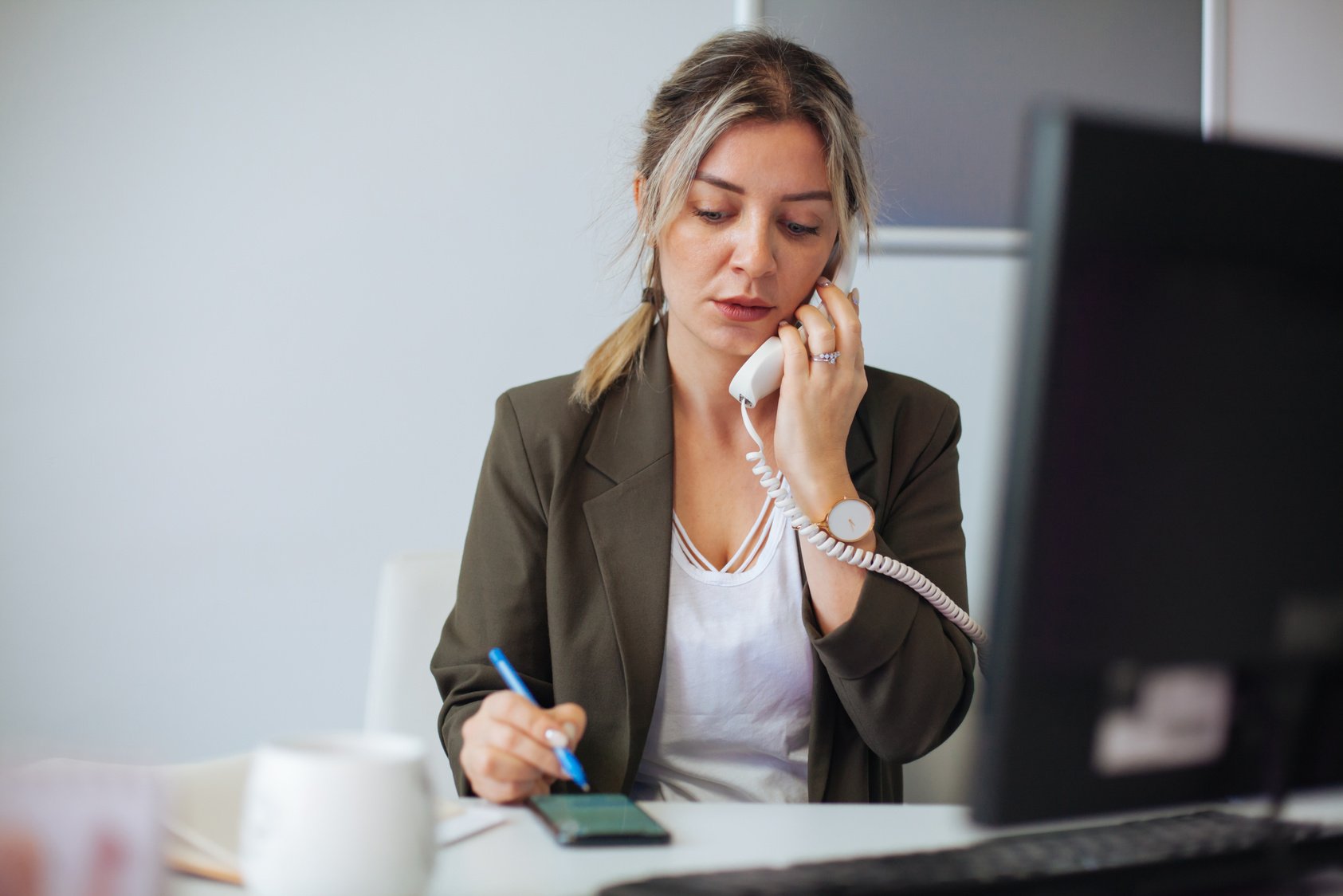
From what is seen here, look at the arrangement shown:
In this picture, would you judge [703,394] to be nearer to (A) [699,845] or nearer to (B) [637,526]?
(B) [637,526]

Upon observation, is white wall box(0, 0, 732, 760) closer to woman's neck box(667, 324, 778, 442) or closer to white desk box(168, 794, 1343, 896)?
woman's neck box(667, 324, 778, 442)

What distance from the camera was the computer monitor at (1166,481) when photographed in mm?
473

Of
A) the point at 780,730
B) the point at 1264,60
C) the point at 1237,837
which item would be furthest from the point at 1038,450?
the point at 1264,60

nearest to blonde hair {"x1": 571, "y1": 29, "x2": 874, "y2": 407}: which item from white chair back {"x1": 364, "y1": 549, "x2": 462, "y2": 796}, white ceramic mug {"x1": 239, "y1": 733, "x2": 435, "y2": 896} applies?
white chair back {"x1": 364, "y1": 549, "x2": 462, "y2": 796}

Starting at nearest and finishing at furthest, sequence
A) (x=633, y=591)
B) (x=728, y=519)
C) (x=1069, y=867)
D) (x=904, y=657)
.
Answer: (x=1069, y=867), (x=904, y=657), (x=633, y=591), (x=728, y=519)

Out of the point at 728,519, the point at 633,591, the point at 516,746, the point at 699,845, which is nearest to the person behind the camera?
the point at 699,845

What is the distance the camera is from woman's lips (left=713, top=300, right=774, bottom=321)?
1347 mm

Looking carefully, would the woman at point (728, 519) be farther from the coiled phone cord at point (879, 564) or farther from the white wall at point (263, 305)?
the white wall at point (263, 305)

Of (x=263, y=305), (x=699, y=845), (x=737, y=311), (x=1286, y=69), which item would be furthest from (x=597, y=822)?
(x=1286, y=69)

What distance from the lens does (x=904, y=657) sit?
1134mm

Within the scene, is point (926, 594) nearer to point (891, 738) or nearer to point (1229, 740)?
point (891, 738)

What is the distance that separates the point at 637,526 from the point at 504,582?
6.7 inches

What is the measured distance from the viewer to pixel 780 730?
130 centimetres

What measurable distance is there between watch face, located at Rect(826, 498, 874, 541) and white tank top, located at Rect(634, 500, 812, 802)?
15cm
